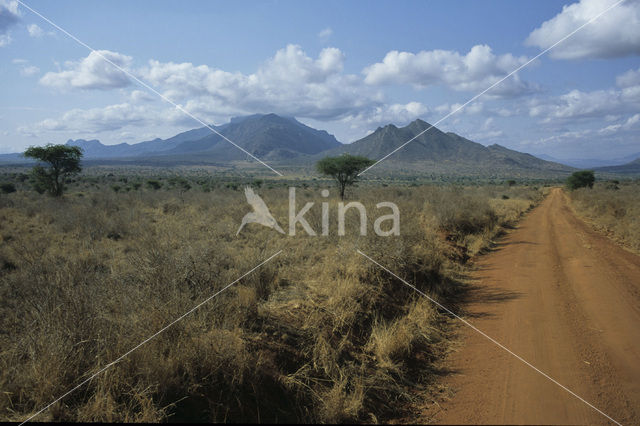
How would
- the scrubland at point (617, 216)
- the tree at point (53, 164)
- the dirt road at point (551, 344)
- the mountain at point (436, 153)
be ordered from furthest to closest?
the mountain at point (436, 153)
the tree at point (53, 164)
the scrubland at point (617, 216)
the dirt road at point (551, 344)

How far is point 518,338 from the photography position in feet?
17.0

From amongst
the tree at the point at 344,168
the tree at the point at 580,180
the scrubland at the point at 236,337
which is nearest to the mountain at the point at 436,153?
the tree at the point at 580,180

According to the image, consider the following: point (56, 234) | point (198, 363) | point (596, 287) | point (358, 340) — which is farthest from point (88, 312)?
Result: point (56, 234)

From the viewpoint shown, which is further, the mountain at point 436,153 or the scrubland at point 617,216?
the mountain at point 436,153

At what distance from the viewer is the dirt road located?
12.1 ft

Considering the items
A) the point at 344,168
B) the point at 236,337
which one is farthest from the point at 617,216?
the point at 236,337

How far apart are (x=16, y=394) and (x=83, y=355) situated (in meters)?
0.56

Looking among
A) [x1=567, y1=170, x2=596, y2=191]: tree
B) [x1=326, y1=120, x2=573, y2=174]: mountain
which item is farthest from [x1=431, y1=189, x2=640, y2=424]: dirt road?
[x1=326, y1=120, x2=573, y2=174]: mountain

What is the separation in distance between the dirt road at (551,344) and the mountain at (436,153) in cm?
10773

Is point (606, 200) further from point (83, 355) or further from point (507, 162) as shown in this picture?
point (507, 162)

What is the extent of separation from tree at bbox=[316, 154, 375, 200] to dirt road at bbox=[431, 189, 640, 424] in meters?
19.3

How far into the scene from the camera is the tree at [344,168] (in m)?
28.1

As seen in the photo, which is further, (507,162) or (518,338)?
(507,162)

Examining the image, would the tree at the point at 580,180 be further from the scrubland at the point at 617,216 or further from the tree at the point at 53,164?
the tree at the point at 53,164
